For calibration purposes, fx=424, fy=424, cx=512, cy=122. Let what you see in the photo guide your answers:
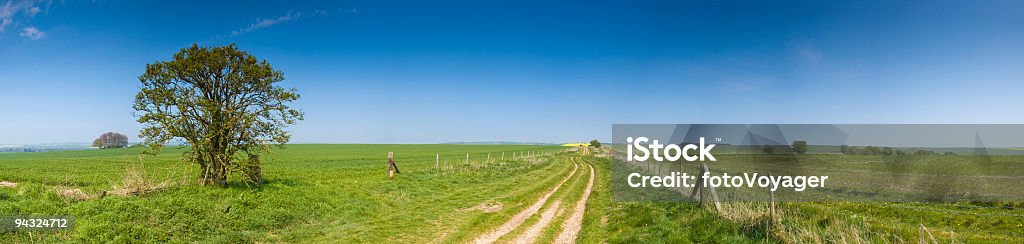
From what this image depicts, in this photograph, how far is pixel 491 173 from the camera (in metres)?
29.3

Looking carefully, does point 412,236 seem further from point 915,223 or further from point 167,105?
point 915,223

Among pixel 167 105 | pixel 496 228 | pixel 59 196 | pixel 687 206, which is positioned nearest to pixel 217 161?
pixel 167 105

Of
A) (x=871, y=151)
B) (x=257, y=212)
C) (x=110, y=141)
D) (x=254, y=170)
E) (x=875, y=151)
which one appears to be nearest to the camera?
(x=257, y=212)

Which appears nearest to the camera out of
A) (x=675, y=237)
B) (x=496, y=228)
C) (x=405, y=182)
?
(x=675, y=237)

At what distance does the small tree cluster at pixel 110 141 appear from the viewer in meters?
101

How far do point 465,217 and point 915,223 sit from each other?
40.8ft

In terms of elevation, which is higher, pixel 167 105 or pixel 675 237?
pixel 167 105

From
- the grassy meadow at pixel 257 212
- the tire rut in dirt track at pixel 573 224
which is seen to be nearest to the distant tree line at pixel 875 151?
the tire rut in dirt track at pixel 573 224

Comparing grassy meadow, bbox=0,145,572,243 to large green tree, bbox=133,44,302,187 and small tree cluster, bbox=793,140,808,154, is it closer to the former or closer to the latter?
large green tree, bbox=133,44,302,187

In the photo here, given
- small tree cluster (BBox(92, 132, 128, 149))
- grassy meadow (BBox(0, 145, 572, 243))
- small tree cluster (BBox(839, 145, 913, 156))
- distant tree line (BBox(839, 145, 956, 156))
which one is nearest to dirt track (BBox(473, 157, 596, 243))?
grassy meadow (BBox(0, 145, 572, 243))

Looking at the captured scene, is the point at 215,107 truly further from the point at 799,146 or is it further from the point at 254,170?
the point at 799,146

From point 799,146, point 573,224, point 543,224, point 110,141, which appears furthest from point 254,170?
point 110,141

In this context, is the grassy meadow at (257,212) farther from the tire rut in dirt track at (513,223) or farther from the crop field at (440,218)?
the tire rut in dirt track at (513,223)

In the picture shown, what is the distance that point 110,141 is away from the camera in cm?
10475
